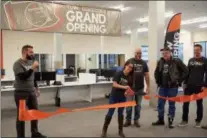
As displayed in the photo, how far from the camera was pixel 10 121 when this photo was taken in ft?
17.3

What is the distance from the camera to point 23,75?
11.4ft

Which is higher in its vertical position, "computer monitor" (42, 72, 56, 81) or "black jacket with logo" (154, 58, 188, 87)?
"black jacket with logo" (154, 58, 188, 87)

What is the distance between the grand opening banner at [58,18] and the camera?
17.0 ft

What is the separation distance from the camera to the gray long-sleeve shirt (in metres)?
3.45

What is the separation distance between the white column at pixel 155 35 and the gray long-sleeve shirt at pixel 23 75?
12.5 ft

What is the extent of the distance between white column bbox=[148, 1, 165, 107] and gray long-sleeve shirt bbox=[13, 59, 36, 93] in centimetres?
380

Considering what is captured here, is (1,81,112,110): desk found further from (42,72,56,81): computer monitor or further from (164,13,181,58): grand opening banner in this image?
(164,13,181,58): grand opening banner

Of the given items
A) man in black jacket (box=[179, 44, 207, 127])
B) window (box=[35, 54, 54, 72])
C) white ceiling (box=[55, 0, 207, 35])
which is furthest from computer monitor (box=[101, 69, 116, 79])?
window (box=[35, 54, 54, 72])

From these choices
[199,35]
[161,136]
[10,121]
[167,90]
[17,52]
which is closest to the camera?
[161,136]

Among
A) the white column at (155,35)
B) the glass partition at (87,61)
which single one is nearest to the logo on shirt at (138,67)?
the white column at (155,35)

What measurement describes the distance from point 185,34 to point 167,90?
13818mm

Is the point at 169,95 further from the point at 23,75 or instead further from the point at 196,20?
the point at 196,20

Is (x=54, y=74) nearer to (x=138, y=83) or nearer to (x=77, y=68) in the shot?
(x=138, y=83)

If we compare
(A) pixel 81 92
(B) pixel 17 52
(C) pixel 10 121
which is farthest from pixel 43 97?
(B) pixel 17 52
